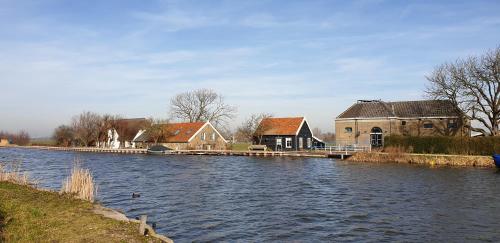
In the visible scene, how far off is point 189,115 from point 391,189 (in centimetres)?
5798

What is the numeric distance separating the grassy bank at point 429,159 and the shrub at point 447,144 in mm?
1620

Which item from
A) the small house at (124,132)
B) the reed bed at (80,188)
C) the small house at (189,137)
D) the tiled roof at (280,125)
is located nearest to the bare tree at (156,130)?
the small house at (189,137)

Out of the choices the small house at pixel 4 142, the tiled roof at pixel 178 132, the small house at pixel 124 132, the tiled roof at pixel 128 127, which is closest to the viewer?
the tiled roof at pixel 178 132

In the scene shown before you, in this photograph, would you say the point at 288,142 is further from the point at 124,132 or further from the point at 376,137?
the point at 124,132

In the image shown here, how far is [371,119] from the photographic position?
48.7 m

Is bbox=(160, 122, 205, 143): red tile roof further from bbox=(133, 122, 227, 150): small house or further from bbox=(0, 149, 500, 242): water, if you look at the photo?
bbox=(0, 149, 500, 242): water

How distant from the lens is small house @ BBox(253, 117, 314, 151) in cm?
5297

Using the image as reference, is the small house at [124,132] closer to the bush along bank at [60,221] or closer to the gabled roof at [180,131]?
the gabled roof at [180,131]

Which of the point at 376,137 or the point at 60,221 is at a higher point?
the point at 376,137

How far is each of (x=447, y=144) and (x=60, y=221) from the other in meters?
34.4

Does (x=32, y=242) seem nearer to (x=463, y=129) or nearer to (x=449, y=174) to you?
(x=449, y=174)

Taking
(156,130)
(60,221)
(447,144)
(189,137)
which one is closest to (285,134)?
(189,137)

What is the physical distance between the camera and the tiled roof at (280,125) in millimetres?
53062

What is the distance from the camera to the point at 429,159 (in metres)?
35.5
